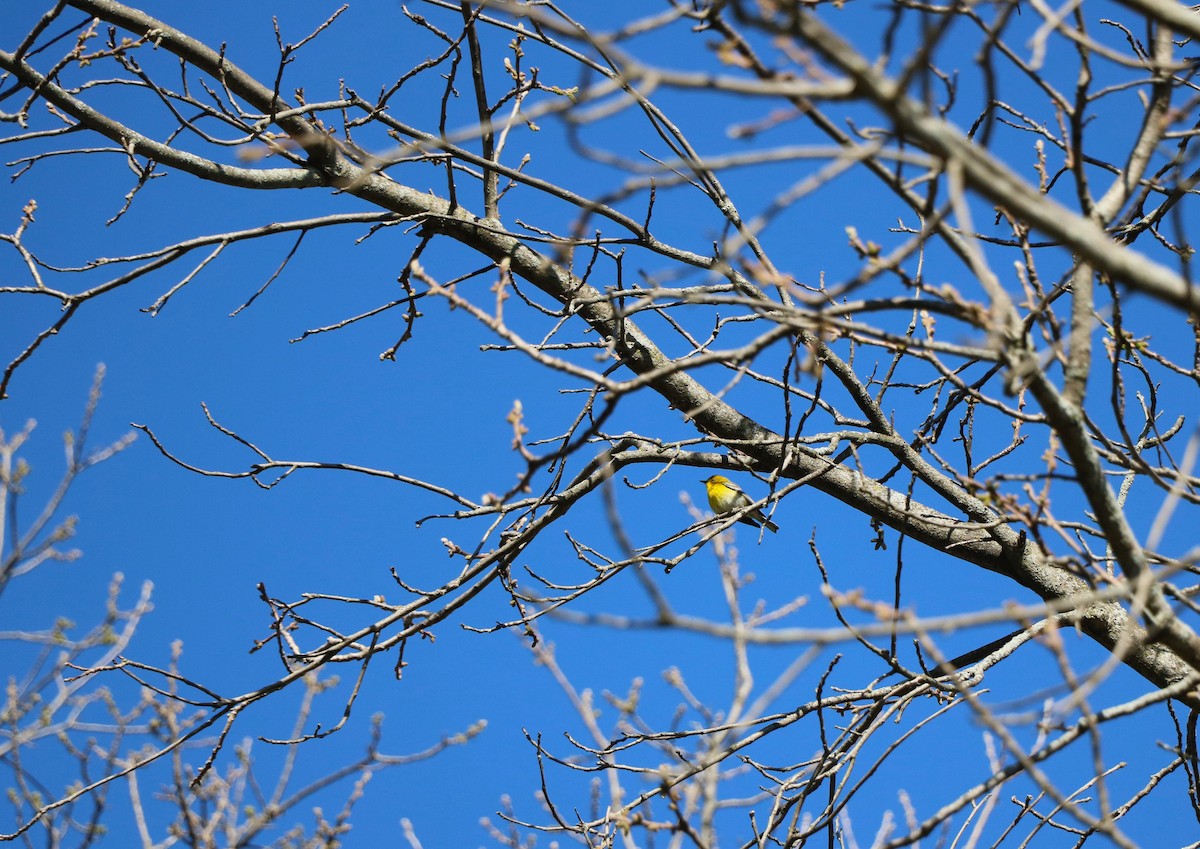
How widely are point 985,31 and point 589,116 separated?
0.94 meters

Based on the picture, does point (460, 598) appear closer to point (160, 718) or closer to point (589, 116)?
point (589, 116)

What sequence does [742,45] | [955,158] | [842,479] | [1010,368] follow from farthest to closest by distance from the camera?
[842,479] < [1010,368] < [742,45] < [955,158]

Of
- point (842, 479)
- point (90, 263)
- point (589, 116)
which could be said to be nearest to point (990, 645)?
point (842, 479)

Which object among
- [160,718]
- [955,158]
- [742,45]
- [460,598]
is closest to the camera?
[955,158]

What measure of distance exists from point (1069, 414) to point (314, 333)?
2772mm

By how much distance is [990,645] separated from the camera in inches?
133

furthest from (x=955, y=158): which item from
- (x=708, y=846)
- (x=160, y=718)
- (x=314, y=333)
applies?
(x=160, y=718)

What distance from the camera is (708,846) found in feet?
6.85

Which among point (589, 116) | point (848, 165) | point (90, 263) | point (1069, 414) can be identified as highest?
point (90, 263)

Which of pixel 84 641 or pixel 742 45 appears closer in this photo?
pixel 742 45

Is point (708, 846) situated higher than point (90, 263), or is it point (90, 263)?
point (90, 263)

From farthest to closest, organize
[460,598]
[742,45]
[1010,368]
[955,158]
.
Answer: [460,598], [1010,368], [742,45], [955,158]

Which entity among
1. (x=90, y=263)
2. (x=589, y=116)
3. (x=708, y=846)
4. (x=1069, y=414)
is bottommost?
(x=708, y=846)

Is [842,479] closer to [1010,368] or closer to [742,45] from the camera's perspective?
[1010,368]
